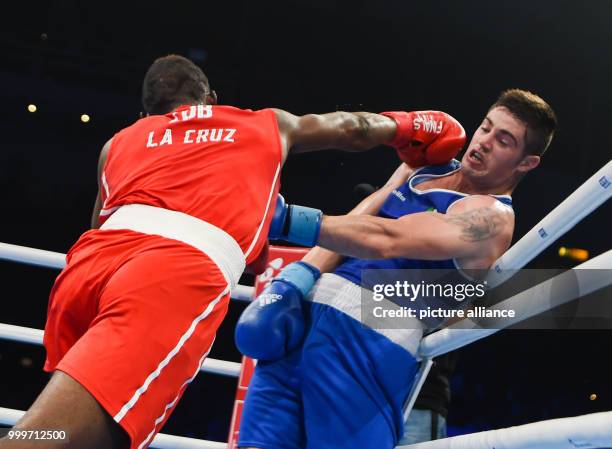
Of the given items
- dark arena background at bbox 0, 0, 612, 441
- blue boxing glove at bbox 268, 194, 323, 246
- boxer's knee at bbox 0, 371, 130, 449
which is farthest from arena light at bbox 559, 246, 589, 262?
boxer's knee at bbox 0, 371, 130, 449

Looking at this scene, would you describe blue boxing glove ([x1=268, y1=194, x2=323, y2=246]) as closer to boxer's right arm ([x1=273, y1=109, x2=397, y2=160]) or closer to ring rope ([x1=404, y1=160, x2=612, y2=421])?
boxer's right arm ([x1=273, y1=109, x2=397, y2=160])

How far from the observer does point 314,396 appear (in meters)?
1.74

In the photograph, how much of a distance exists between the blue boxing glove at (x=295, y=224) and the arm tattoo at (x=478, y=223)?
0.37 meters

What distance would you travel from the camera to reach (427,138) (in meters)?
2.02

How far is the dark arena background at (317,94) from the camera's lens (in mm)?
6164

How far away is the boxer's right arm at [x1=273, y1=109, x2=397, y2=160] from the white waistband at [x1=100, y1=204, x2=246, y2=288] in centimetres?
29

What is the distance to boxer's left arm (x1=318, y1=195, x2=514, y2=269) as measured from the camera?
1669 mm

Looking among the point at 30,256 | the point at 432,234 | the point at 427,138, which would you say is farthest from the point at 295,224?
the point at 30,256

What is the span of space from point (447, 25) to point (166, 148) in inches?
217

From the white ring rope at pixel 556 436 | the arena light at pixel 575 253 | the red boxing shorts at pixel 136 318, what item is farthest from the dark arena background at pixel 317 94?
the white ring rope at pixel 556 436

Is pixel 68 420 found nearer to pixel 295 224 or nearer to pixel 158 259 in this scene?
pixel 158 259

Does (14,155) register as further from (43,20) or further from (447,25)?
(447,25)

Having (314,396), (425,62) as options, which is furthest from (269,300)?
(425,62)

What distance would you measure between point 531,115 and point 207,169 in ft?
3.42
